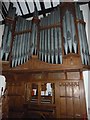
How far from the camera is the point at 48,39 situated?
17.0 ft

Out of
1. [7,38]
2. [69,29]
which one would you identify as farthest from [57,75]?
[7,38]

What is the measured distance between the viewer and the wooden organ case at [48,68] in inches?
176

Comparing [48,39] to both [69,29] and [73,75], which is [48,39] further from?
[73,75]

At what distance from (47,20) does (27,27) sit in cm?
86

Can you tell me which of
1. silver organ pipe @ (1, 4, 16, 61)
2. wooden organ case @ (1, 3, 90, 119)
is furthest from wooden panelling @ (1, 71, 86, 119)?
silver organ pipe @ (1, 4, 16, 61)

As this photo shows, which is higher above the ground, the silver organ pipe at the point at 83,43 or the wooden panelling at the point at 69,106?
the silver organ pipe at the point at 83,43

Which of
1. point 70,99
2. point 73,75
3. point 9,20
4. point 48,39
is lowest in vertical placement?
point 70,99

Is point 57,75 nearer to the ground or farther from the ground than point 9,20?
nearer to the ground

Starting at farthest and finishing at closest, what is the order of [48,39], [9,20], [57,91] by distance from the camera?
[9,20]
[48,39]
[57,91]

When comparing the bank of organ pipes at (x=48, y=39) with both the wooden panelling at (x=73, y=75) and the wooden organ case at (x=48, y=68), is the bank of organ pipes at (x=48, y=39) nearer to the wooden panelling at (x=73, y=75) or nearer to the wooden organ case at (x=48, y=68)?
the wooden organ case at (x=48, y=68)

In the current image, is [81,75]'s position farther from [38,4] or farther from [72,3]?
[38,4]

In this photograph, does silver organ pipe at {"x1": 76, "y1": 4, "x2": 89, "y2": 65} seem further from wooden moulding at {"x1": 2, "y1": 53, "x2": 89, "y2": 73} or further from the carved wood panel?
the carved wood panel

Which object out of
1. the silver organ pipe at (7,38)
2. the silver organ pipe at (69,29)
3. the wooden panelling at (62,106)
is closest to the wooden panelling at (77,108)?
the wooden panelling at (62,106)

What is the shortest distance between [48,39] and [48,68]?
119 cm
